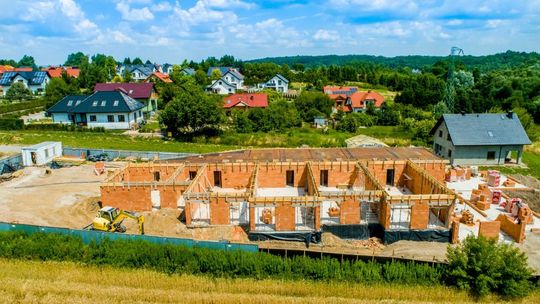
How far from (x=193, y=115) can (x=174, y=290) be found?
97.7 ft

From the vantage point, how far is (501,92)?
Result: 2744 inches

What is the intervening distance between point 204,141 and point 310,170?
2139 centimetres

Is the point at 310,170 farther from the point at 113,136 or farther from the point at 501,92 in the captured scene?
the point at 501,92

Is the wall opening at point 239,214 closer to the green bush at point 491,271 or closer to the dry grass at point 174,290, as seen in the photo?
the dry grass at point 174,290

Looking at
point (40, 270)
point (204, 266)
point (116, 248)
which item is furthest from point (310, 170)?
point (40, 270)

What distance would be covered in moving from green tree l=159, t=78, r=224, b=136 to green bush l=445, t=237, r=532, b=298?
33.1 m

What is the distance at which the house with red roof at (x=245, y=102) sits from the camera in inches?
2256

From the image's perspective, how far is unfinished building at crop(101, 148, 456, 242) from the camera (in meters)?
21.2

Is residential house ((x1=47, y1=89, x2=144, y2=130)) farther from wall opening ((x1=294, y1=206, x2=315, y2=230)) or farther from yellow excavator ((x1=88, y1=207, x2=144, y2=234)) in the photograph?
wall opening ((x1=294, y1=206, x2=315, y2=230))

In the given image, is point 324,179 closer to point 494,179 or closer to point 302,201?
point 302,201

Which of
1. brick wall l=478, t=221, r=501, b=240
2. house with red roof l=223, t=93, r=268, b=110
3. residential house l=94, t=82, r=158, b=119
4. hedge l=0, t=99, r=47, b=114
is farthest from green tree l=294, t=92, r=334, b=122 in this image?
hedge l=0, t=99, r=47, b=114

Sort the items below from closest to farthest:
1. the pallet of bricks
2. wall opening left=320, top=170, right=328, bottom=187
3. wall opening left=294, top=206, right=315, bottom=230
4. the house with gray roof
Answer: wall opening left=294, top=206, right=315, bottom=230 → wall opening left=320, top=170, right=328, bottom=187 → the pallet of bricks → the house with gray roof

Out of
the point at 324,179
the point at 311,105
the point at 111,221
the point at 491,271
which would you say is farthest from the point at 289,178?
the point at 311,105

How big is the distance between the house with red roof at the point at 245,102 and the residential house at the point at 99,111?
13.3 m
